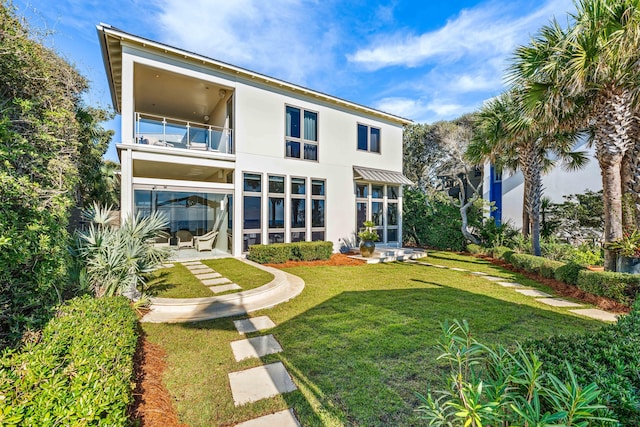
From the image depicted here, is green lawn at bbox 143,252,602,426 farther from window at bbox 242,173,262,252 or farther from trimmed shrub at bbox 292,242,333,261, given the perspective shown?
window at bbox 242,173,262,252

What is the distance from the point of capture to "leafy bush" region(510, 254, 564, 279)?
8953mm

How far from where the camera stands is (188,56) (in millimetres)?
10492

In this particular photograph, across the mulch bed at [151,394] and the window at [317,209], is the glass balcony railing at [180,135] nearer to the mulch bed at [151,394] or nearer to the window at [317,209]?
the window at [317,209]

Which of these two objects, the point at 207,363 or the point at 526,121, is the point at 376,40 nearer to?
the point at 526,121

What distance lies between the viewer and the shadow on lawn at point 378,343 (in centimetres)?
312

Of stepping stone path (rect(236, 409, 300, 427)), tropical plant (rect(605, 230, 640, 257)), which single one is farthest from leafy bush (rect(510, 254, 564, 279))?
stepping stone path (rect(236, 409, 300, 427))

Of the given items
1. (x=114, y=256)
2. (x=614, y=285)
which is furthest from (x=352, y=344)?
(x=614, y=285)

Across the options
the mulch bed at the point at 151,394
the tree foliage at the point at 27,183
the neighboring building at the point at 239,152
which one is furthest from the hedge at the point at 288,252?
the tree foliage at the point at 27,183

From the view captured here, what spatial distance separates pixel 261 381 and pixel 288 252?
26.9 feet

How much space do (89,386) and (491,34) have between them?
14199 mm

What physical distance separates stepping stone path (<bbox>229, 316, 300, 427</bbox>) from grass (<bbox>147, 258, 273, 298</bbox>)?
2398mm

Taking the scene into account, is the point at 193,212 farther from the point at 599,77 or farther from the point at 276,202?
the point at 599,77

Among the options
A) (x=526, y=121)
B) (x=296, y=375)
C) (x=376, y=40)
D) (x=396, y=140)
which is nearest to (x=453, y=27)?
(x=376, y=40)

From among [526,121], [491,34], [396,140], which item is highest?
[491,34]
